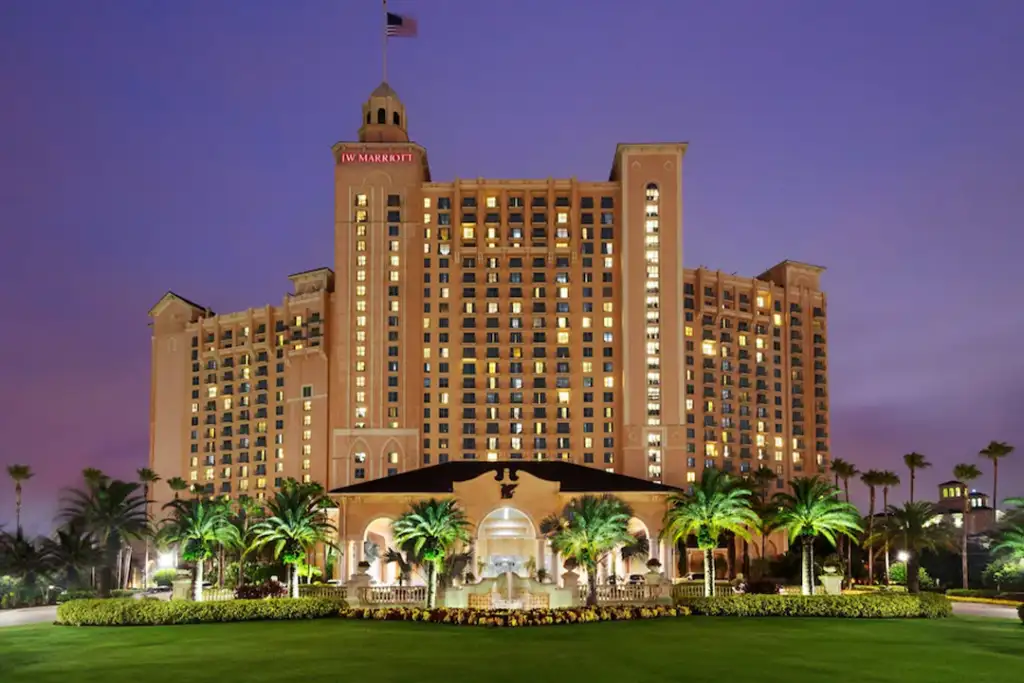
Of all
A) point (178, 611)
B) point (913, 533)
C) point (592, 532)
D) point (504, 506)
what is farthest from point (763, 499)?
point (178, 611)

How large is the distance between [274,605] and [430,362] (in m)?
86.4

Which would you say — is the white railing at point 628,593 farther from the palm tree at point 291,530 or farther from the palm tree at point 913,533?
the palm tree at point 913,533

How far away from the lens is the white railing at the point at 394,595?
65875 mm

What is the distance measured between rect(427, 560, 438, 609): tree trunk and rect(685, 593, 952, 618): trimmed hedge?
15.5 metres

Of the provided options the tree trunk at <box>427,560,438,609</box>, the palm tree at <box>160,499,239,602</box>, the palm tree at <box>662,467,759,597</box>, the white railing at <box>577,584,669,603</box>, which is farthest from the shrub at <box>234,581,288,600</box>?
the palm tree at <box>662,467,759,597</box>

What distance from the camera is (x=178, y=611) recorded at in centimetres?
5803

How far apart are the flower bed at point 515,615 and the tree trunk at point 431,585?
2872 mm

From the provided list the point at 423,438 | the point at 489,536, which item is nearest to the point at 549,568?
the point at 489,536

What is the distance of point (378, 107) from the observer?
150 meters

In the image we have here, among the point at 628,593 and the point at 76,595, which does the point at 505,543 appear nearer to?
the point at 628,593

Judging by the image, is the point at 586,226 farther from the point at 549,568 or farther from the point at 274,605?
the point at 274,605

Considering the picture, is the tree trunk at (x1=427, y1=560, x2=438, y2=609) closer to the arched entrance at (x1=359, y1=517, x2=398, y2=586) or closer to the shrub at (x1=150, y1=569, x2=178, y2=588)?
the arched entrance at (x1=359, y1=517, x2=398, y2=586)

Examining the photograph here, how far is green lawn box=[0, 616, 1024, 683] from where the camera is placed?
37188mm

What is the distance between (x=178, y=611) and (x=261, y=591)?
703 inches
